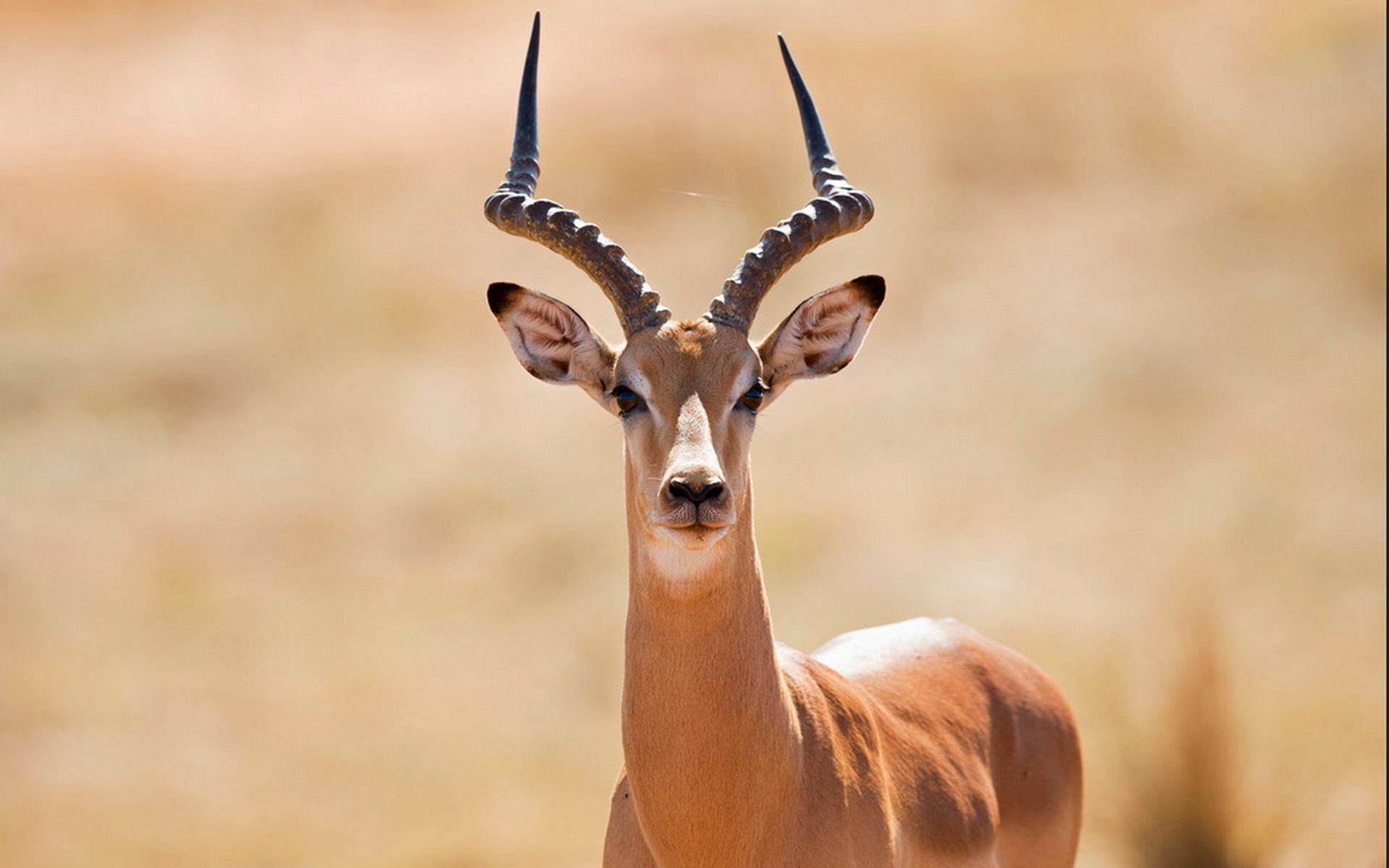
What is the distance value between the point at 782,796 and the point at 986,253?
753 inches

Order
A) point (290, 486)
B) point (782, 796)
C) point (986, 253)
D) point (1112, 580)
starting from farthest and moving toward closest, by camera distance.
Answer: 1. point (986, 253)
2. point (290, 486)
3. point (1112, 580)
4. point (782, 796)

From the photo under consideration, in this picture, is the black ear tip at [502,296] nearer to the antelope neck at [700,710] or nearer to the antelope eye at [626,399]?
the antelope eye at [626,399]


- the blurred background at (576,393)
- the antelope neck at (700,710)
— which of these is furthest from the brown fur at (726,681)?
the blurred background at (576,393)

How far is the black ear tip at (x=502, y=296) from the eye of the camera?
26.0 ft

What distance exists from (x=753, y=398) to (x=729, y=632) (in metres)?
0.97

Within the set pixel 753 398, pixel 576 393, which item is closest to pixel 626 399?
pixel 753 398

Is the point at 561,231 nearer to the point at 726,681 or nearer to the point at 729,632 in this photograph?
the point at 729,632

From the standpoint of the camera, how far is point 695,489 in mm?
6641

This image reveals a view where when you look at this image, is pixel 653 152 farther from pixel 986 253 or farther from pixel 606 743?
pixel 606 743

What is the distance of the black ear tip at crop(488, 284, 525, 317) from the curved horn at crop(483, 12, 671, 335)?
0.83ft

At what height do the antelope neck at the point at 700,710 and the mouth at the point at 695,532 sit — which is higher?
the mouth at the point at 695,532

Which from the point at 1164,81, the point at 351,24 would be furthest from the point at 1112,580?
the point at 351,24

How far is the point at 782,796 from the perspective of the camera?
7.26 m

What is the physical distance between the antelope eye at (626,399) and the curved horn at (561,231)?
32 centimetres
